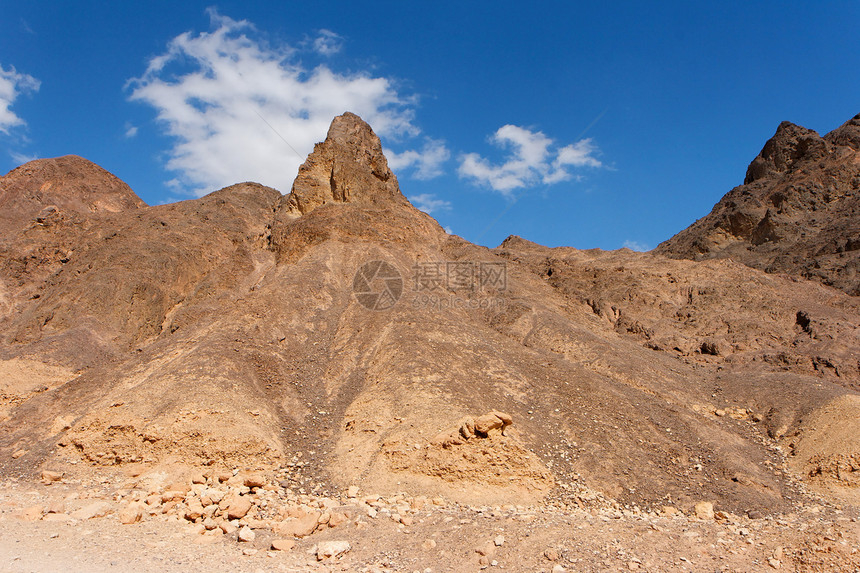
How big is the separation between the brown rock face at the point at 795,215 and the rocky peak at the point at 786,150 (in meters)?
0.07

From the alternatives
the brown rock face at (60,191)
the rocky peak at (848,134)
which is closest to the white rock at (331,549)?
the brown rock face at (60,191)

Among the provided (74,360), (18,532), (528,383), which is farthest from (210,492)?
(74,360)

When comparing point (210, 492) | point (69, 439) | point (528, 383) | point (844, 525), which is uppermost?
point (528, 383)

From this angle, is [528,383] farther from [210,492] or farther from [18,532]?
[18,532]

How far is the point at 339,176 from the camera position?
32.5 meters

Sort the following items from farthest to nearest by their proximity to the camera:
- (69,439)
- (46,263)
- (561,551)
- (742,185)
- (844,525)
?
(742,185)
(46,263)
(69,439)
(844,525)
(561,551)

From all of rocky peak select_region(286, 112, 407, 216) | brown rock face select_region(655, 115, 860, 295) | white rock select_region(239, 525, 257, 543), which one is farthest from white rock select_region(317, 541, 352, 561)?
brown rock face select_region(655, 115, 860, 295)

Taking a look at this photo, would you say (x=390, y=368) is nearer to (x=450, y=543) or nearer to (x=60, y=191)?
(x=450, y=543)

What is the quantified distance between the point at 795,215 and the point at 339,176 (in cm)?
3316

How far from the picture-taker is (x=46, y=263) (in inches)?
1356

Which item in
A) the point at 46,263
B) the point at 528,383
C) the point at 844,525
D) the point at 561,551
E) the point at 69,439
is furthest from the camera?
the point at 46,263

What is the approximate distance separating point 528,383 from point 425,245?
1355 cm

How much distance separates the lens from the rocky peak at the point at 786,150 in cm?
4528

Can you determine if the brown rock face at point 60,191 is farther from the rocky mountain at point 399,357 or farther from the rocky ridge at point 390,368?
the rocky mountain at point 399,357
